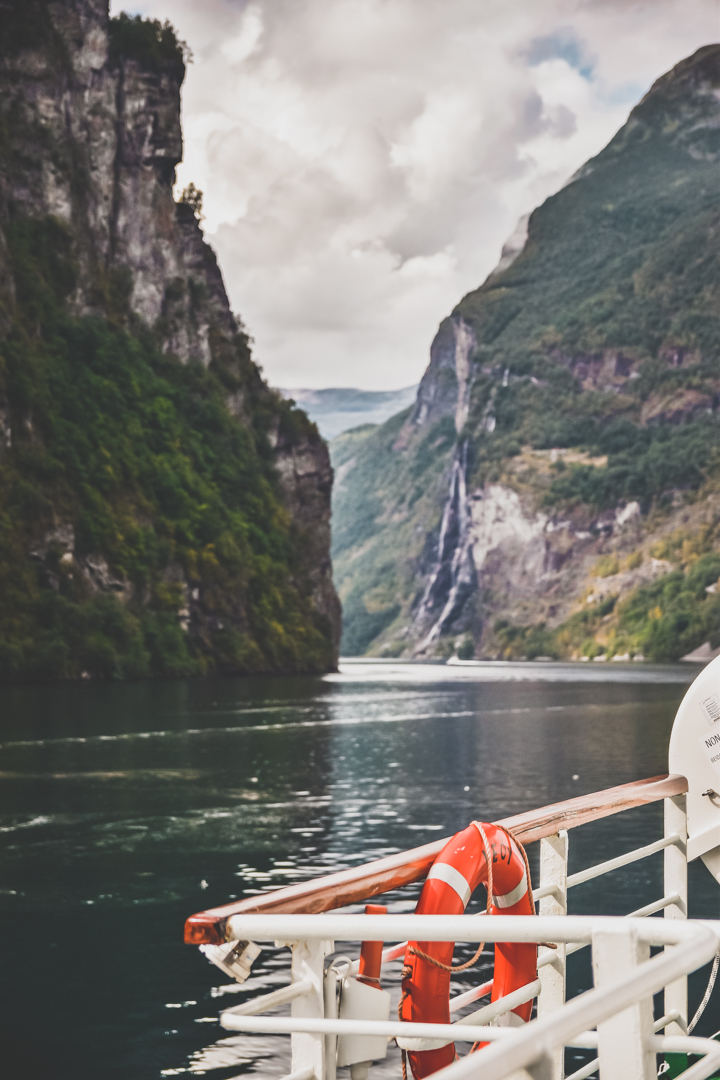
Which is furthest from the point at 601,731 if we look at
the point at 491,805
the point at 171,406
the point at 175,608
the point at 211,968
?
the point at 171,406

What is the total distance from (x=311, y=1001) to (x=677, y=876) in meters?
2.62

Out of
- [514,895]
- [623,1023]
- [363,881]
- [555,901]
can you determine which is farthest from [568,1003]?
[555,901]

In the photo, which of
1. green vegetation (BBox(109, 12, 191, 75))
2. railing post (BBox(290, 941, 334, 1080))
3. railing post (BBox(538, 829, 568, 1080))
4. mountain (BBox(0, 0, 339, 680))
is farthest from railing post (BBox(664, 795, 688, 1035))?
green vegetation (BBox(109, 12, 191, 75))

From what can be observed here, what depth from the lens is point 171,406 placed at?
9931cm

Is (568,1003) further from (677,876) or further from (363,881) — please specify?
(677,876)

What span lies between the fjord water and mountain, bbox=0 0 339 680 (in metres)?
22.1

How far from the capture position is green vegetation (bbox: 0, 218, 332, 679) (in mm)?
74438

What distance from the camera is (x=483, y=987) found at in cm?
396

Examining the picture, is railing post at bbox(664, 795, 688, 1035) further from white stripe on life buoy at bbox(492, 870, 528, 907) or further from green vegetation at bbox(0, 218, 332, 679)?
green vegetation at bbox(0, 218, 332, 679)

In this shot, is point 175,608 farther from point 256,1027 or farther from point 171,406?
point 256,1027

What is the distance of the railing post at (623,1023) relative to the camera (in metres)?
2.30

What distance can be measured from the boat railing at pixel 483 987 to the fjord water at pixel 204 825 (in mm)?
7817

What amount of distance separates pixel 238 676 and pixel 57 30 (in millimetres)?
51217

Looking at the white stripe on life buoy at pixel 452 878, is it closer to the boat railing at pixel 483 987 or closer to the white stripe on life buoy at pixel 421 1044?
the boat railing at pixel 483 987
